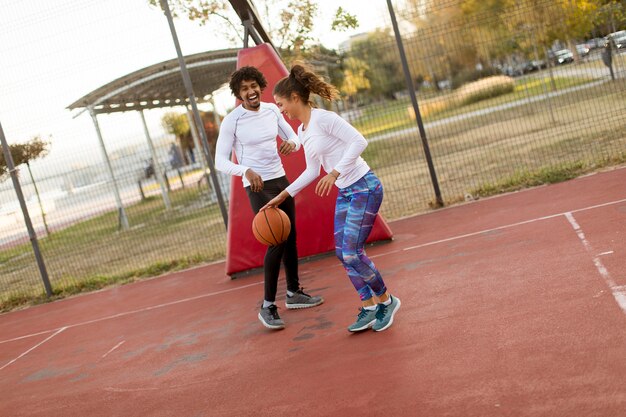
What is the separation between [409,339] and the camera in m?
5.31

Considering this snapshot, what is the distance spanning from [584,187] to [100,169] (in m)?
7.93

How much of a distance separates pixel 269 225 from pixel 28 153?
350 inches

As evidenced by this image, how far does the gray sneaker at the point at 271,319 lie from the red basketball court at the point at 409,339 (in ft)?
0.26

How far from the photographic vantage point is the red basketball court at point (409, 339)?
418cm

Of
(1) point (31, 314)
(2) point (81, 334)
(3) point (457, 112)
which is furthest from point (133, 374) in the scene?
(3) point (457, 112)

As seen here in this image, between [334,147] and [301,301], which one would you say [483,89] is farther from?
Result: [334,147]

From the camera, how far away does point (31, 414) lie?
5.97m

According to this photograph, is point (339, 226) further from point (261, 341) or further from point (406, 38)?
point (406, 38)

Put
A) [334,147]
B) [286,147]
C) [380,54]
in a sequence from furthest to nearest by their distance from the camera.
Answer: [380,54] < [286,147] < [334,147]

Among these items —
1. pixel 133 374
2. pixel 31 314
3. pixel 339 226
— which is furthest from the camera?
pixel 31 314

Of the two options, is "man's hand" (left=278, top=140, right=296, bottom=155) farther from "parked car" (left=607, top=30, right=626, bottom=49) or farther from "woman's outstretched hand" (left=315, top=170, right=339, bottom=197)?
"parked car" (left=607, top=30, right=626, bottom=49)

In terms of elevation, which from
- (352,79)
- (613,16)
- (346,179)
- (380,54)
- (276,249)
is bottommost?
(276,249)

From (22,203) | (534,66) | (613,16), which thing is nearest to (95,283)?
(22,203)

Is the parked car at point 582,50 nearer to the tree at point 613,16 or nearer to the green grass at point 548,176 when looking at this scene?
the tree at point 613,16
